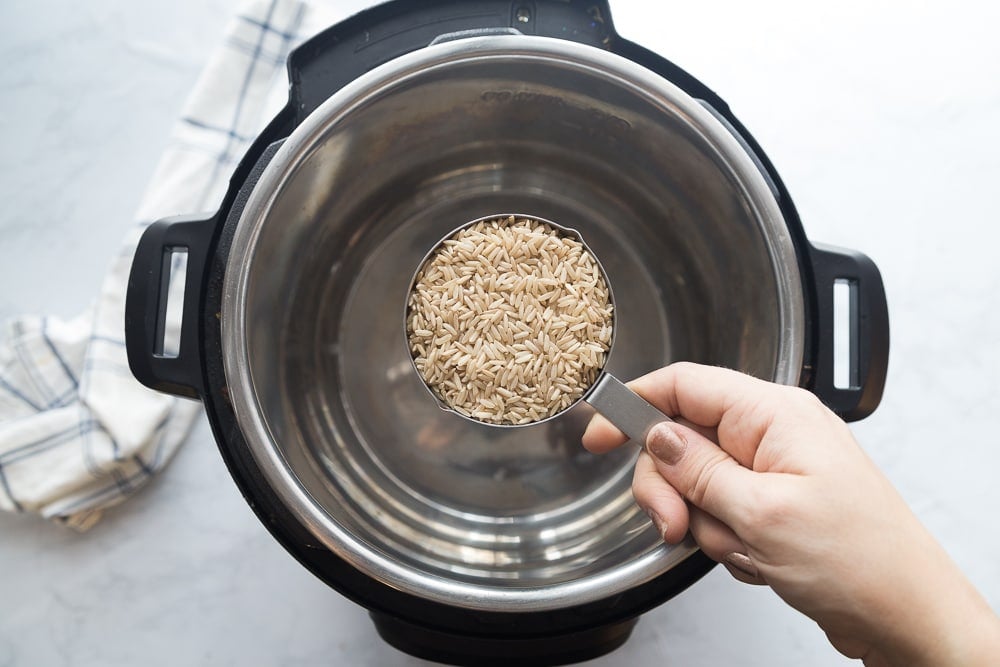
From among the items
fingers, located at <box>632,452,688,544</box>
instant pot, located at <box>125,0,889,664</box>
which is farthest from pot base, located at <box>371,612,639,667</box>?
fingers, located at <box>632,452,688,544</box>

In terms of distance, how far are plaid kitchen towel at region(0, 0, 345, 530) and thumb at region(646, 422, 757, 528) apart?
27.5 inches

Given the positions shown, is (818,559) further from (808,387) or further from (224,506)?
(224,506)

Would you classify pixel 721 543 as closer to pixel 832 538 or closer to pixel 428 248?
A: pixel 832 538

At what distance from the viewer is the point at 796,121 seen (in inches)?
42.1

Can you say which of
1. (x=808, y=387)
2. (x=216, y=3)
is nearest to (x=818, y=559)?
(x=808, y=387)

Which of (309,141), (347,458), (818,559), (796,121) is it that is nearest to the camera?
(818,559)

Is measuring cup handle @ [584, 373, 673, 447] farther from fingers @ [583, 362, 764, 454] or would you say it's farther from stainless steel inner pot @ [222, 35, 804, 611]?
stainless steel inner pot @ [222, 35, 804, 611]

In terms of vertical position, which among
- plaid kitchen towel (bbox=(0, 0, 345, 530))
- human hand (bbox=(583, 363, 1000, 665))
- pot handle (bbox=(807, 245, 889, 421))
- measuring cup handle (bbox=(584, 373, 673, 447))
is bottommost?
plaid kitchen towel (bbox=(0, 0, 345, 530))

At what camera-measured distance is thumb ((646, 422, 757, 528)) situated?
1.94 ft

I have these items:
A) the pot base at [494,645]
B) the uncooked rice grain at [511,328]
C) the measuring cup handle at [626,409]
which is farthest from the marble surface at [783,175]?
the measuring cup handle at [626,409]

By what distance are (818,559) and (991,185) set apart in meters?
0.84

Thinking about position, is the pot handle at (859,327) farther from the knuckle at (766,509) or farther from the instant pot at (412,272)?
the knuckle at (766,509)

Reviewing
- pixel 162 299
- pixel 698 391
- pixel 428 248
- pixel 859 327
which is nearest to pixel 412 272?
pixel 428 248

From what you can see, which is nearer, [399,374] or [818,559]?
[818,559]
